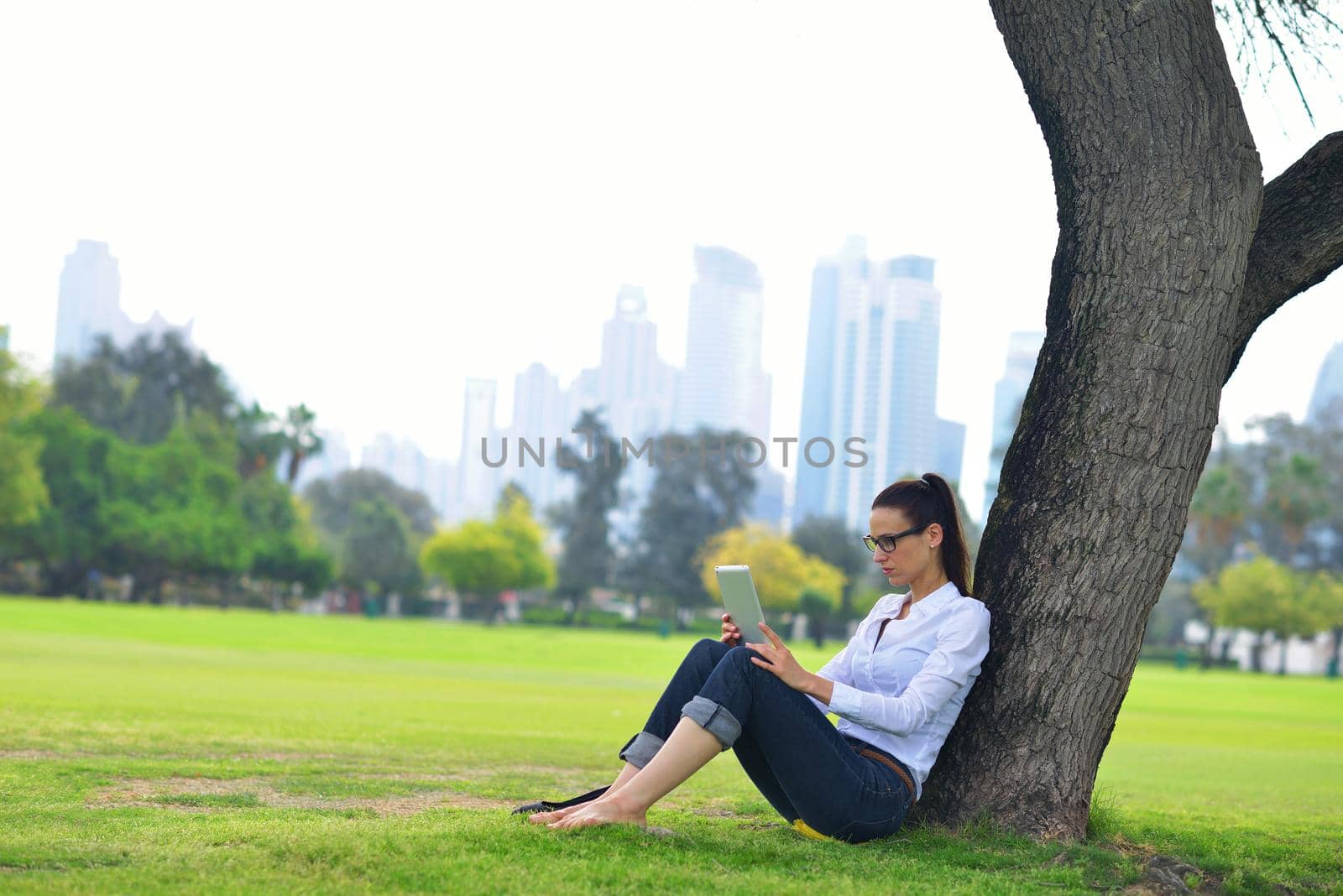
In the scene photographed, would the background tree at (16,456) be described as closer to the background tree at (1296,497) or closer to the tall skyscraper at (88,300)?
the background tree at (1296,497)

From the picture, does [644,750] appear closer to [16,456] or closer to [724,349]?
[16,456]

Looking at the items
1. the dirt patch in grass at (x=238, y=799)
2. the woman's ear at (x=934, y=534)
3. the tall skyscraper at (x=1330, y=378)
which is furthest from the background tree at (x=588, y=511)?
the tall skyscraper at (x=1330, y=378)

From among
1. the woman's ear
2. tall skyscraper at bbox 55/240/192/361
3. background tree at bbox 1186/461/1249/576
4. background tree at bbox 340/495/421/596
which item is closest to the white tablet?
the woman's ear

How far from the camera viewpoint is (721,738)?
4574 mm

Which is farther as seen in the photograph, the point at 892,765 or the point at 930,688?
the point at 892,765

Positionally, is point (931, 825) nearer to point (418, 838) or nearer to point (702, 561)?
point (418, 838)

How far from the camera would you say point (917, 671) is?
16.4ft

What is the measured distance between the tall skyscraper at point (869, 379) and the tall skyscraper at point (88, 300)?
8897 centimetres

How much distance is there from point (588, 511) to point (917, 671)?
87884 mm

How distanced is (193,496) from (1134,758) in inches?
2377

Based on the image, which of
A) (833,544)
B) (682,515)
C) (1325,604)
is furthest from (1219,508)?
(682,515)

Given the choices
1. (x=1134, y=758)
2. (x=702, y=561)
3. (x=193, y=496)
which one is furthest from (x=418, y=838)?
(x=702, y=561)

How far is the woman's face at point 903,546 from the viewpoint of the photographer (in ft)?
16.6

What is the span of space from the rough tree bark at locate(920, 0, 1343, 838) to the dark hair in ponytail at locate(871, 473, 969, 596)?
0.33 metres
